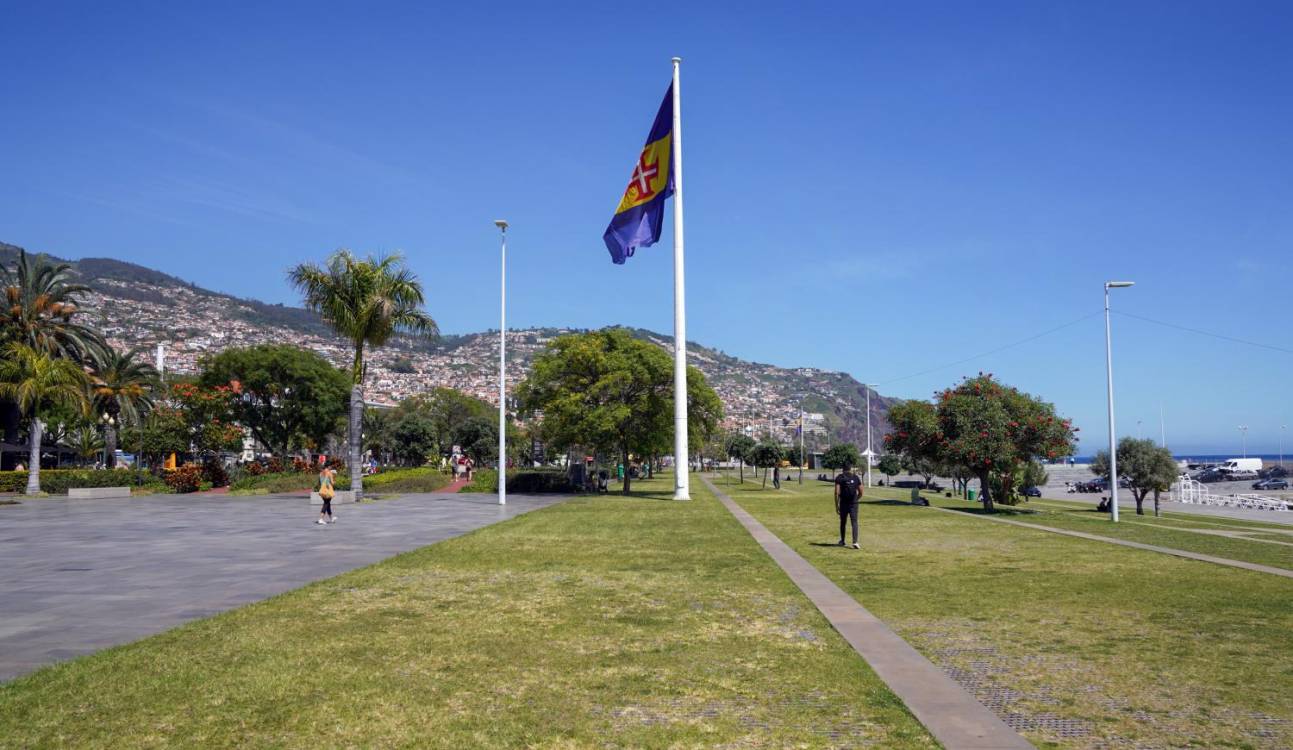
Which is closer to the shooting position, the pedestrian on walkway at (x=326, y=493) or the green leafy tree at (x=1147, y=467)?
the pedestrian on walkway at (x=326, y=493)

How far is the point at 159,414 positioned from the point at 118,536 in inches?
1516

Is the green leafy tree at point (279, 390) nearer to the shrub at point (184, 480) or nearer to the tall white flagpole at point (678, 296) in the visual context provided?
the shrub at point (184, 480)

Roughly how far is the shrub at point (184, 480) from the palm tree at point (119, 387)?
9.05m

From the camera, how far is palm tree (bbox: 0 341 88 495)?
1624 inches

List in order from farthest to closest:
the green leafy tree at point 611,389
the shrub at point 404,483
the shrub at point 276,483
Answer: the shrub at point 404,483 → the shrub at point 276,483 → the green leafy tree at point 611,389

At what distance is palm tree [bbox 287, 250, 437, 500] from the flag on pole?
29.1 ft

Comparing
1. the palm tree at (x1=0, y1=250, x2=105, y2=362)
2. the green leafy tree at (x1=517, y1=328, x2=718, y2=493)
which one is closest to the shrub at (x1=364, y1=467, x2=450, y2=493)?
the green leafy tree at (x1=517, y1=328, x2=718, y2=493)

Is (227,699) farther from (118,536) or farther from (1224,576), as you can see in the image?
(118,536)

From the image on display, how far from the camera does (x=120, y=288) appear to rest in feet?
637

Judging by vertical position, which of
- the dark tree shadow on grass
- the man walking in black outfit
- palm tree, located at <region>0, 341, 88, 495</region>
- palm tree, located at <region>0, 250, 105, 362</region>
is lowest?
the dark tree shadow on grass

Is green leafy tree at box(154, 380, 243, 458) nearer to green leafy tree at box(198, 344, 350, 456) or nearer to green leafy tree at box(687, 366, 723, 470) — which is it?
green leafy tree at box(198, 344, 350, 456)

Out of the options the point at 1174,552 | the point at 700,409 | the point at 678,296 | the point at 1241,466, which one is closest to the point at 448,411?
the point at 700,409

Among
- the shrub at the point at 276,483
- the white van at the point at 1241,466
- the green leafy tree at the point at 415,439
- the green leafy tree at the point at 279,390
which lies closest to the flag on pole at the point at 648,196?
the shrub at the point at 276,483

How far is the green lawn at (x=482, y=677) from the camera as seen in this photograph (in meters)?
5.37
